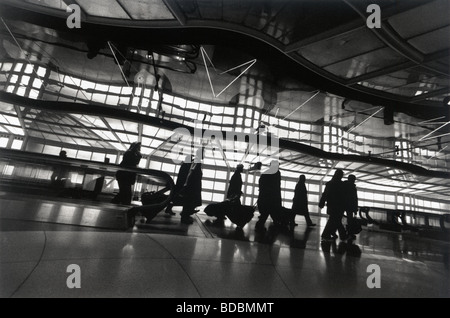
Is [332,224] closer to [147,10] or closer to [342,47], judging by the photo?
[342,47]

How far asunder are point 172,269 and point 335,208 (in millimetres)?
4213

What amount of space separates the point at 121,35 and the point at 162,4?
1.86m

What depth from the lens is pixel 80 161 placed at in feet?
12.2

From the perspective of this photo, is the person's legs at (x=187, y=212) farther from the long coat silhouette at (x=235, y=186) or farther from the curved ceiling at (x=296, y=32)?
the curved ceiling at (x=296, y=32)

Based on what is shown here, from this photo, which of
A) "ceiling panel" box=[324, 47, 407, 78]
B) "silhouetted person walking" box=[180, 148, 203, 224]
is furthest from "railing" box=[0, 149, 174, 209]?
"ceiling panel" box=[324, 47, 407, 78]

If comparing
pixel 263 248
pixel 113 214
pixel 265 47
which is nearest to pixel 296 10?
pixel 265 47

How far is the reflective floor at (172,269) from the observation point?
1498mm

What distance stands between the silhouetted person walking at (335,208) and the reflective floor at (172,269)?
1667mm

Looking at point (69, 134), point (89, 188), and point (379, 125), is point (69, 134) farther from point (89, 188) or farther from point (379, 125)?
point (379, 125)

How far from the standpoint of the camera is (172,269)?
1.89 metres

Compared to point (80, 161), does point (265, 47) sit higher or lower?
higher
